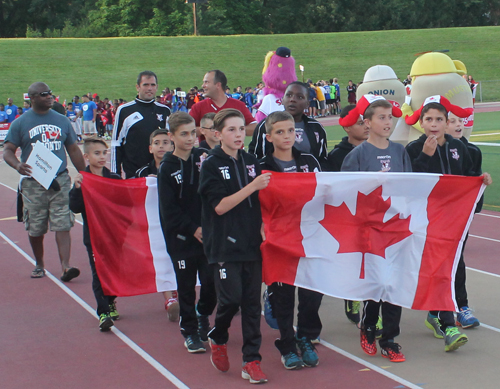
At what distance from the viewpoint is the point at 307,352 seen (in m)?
5.19

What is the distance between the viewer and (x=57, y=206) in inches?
321

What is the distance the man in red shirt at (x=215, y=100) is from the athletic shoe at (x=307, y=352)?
9.27 ft

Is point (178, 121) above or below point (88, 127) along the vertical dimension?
above

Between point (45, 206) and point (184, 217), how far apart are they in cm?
330

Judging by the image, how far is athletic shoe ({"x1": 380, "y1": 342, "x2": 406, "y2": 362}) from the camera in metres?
5.19

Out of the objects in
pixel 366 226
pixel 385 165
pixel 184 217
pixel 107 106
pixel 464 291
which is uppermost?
pixel 107 106

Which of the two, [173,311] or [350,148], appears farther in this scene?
[173,311]

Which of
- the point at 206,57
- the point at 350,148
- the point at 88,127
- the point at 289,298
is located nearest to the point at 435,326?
the point at 289,298

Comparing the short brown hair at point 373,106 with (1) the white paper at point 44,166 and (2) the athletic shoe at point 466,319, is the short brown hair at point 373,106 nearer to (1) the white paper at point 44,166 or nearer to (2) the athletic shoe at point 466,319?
(2) the athletic shoe at point 466,319

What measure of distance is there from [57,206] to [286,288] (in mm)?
3928

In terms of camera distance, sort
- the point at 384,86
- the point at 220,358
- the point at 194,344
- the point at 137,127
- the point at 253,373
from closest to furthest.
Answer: the point at 253,373 → the point at 220,358 → the point at 194,344 → the point at 137,127 → the point at 384,86

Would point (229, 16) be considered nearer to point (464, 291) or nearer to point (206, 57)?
point (206, 57)

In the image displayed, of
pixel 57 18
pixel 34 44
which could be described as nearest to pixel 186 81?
pixel 34 44

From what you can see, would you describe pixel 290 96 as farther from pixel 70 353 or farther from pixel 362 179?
pixel 70 353
